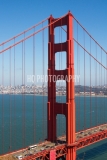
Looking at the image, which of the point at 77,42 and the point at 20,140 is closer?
the point at 77,42

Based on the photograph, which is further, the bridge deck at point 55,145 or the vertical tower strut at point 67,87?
the vertical tower strut at point 67,87

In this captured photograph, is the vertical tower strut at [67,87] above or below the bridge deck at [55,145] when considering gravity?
above

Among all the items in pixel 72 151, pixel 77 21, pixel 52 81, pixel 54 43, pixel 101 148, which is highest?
pixel 77 21

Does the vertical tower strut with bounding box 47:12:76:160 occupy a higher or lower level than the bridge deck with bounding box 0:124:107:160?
higher

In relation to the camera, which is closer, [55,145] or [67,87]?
[67,87]

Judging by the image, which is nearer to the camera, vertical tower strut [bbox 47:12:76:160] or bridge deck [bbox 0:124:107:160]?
bridge deck [bbox 0:124:107:160]

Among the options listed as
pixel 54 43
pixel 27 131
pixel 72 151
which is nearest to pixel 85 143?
pixel 72 151

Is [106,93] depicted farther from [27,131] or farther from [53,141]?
[53,141]

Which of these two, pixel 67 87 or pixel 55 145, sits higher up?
pixel 67 87
